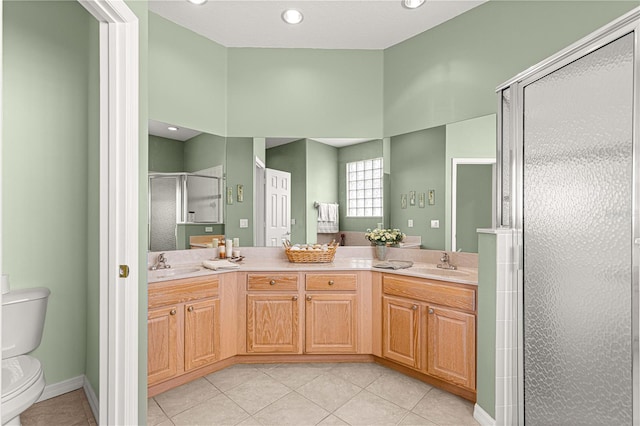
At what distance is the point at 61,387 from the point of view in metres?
2.37

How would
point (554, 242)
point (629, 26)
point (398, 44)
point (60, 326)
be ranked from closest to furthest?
point (629, 26) < point (554, 242) < point (60, 326) < point (398, 44)

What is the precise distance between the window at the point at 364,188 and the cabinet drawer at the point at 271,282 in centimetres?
91

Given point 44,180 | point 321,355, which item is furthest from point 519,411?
point 44,180

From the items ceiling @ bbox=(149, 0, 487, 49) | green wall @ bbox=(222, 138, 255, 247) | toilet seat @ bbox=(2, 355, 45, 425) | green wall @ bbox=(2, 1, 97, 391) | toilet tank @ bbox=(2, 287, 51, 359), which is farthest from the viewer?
green wall @ bbox=(222, 138, 255, 247)

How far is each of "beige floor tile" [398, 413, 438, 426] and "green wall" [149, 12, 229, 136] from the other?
267cm

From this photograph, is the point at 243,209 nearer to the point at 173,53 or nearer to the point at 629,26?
the point at 173,53

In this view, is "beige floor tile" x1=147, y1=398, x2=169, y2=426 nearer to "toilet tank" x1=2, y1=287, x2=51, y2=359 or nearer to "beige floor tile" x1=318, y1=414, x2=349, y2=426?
"toilet tank" x1=2, y1=287, x2=51, y2=359

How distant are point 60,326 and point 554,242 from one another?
3.01m

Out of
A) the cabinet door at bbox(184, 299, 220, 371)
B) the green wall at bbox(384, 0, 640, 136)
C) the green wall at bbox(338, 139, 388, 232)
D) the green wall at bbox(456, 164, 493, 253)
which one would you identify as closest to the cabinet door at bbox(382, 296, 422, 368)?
the green wall at bbox(456, 164, 493, 253)

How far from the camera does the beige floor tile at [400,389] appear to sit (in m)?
2.32

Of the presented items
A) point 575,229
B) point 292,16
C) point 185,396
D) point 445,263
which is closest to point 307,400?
point 185,396

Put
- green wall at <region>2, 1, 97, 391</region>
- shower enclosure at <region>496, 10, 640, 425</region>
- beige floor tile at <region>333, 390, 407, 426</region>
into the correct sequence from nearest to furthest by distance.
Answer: shower enclosure at <region>496, 10, 640, 425</region> → beige floor tile at <region>333, 390, 407, 426</region> → green wall at <region>2, 1, 97, 391</region>

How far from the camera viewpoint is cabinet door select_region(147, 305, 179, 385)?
2283 mm

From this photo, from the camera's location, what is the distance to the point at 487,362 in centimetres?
205
